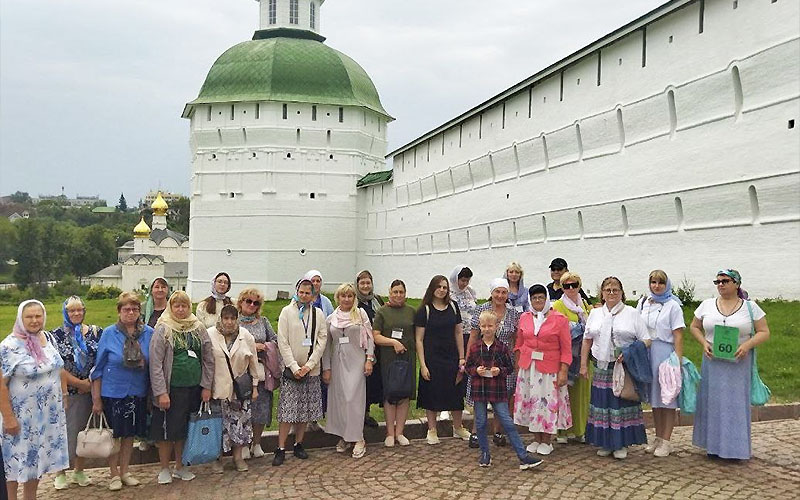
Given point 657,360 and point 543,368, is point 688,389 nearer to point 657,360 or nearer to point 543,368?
point 657,360

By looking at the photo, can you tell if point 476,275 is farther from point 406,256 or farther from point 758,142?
point 758,142

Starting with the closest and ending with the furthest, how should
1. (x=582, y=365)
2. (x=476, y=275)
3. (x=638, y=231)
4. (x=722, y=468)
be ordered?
(x=722, y=468), (x=582, y=365), (x=638, y=231), (x=476, y=275)

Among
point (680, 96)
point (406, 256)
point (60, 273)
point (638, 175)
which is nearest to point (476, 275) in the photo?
point (406, 256)

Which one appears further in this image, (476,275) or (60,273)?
(60,273)

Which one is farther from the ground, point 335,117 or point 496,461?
point 335,117

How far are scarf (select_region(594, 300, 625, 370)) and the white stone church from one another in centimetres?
736

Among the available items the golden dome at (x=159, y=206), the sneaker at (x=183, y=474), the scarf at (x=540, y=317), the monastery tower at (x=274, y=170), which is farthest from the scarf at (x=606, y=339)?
the golden dome at (x=159, y=206)

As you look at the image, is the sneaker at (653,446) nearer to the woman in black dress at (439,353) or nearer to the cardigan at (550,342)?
the cardigan at (550,342)

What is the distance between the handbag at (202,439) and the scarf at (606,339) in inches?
119

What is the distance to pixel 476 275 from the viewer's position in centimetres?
2417

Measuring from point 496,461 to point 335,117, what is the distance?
32.1 meters

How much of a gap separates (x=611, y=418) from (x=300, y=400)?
251cm

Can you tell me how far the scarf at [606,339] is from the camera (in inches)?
234

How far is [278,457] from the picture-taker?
6055 mm
